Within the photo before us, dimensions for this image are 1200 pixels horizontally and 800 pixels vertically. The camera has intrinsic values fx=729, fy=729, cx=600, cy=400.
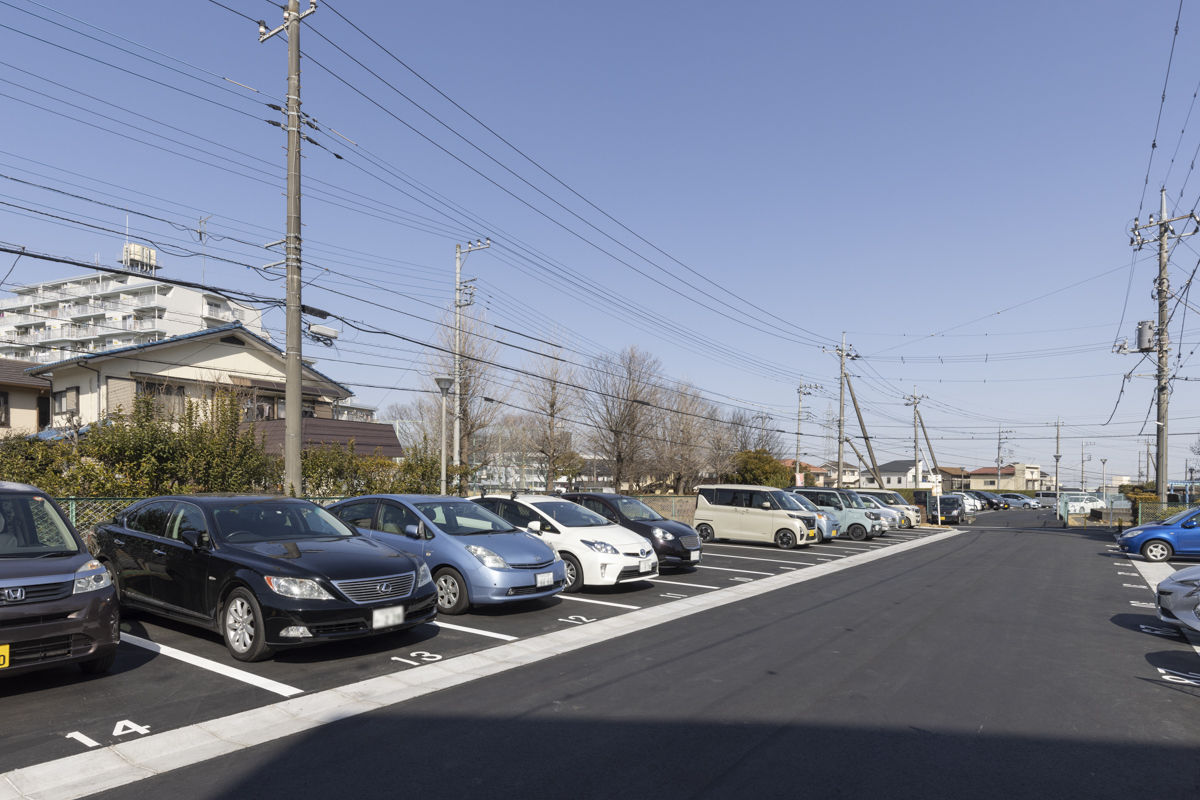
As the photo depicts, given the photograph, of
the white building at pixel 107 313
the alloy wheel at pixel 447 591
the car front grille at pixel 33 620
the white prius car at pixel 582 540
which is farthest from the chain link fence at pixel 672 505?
the white building at pixel 107 313

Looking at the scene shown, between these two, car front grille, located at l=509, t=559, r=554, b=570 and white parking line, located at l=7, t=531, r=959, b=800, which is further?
car front grille, located at l=509, t=559, r=554, b=570

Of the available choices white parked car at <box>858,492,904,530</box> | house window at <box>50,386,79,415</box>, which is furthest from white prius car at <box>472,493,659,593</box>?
house window at <box>50,386,79,415</box>

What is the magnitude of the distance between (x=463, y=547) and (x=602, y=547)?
110 inches

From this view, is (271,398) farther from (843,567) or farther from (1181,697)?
(1181,697)

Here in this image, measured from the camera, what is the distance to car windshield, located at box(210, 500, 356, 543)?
25.5 feet

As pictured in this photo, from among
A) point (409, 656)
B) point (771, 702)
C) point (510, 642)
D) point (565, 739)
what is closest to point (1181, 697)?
point (771, 702)

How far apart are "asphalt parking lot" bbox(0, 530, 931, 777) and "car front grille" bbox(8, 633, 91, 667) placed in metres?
0.40

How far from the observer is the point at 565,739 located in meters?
5.23

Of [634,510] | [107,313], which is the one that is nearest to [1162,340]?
[634,510]

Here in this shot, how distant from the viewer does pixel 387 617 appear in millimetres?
7184

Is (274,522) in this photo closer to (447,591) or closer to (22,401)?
(447,591)

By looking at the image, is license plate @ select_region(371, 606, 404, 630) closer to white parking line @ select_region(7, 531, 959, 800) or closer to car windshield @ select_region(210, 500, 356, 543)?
white parking line @ select_region(7, 531, 959, 800)

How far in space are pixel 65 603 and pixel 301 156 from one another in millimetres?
10262

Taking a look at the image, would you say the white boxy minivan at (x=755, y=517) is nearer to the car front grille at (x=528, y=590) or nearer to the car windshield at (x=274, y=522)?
the car front grille at (x=528, y=590)
